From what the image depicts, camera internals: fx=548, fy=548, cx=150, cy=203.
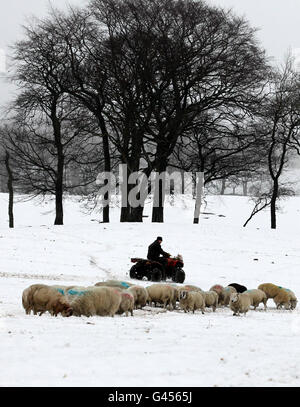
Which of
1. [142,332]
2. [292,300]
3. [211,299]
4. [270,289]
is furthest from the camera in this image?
[270,289]

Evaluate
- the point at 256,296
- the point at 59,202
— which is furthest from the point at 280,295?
the point at 59,202

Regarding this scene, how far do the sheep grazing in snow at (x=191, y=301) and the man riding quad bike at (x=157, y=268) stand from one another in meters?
5.80

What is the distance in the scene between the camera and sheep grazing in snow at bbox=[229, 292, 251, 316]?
13.5 meters

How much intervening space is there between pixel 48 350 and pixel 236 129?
28124 millimetres

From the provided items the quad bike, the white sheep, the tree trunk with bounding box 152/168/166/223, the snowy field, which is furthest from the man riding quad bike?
the tree trunk with bounding box 152/168/166/223

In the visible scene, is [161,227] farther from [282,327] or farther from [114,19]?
[282,327]

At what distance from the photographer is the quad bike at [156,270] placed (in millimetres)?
19736

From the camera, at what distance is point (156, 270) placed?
64.7 ft

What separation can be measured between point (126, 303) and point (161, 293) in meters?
2.23

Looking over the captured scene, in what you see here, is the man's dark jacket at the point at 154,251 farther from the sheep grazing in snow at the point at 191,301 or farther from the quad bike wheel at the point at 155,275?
the sheep grazing in snow at the point at 191,301

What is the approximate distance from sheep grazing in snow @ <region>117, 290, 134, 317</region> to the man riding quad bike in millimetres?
7526

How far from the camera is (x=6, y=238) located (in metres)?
27.0

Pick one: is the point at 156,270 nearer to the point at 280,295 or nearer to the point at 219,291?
the point at 219,291

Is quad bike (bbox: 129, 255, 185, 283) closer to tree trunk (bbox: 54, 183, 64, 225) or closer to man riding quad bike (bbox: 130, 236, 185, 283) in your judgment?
man riding quad bike (bbox: 130, 236, 185, 283)
